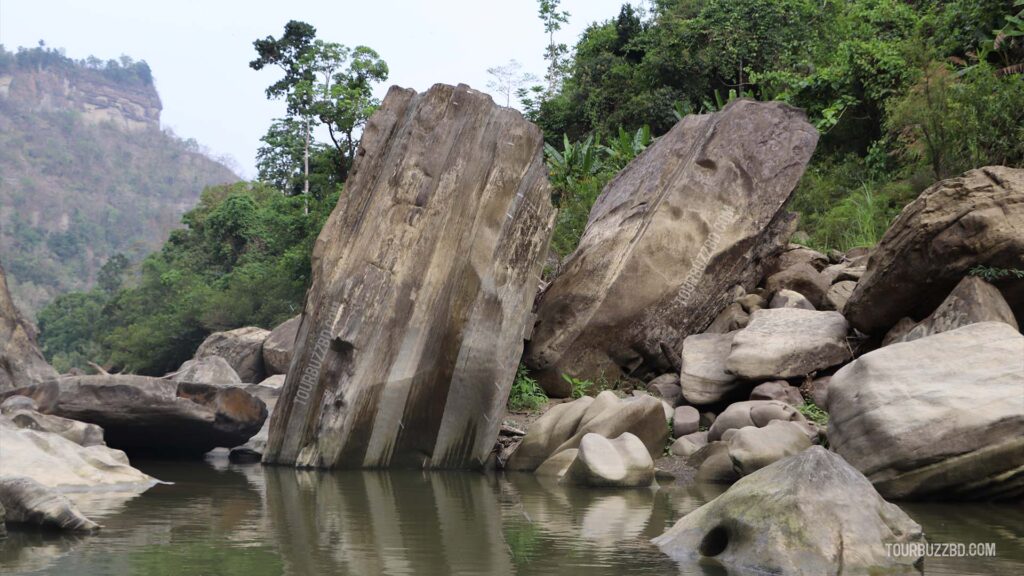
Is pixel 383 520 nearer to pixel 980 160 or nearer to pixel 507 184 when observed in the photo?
pixel 507 184

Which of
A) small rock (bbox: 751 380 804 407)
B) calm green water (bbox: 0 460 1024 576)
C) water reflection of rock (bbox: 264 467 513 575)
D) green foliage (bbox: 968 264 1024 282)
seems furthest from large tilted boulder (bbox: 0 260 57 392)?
green foliage (bbox: 968 264 1024 282)

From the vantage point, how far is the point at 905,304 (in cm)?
1120

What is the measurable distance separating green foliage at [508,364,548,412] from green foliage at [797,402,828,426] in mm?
3388

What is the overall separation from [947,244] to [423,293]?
522 centimetres

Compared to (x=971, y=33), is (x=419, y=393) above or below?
below

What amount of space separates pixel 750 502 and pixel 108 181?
3967 inches

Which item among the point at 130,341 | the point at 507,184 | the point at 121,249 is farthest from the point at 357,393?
the point at 121,249

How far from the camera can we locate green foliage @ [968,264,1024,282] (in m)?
10.0

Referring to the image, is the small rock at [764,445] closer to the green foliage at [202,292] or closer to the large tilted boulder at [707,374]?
the large tilted boulder at [707,374]

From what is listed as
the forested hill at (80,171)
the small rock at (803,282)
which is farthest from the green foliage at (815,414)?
the forested hill at (80,171)

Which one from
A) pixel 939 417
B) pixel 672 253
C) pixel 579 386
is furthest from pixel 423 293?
pixel 939 417

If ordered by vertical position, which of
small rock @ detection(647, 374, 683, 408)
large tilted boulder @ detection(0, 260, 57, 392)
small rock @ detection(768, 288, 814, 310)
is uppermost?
small rock @ detection(768, 288, 814, 310)

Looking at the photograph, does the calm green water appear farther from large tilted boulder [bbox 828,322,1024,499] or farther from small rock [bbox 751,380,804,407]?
small rock [bbox 751,380,804,407]

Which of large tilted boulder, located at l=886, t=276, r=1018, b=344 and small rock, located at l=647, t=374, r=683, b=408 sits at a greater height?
large tilted boulder, located at l=886, t=276, r=1018, b=344
